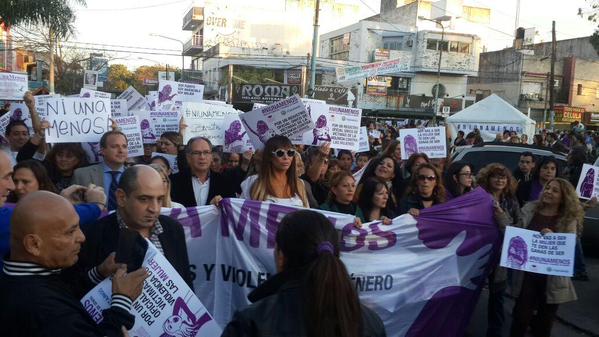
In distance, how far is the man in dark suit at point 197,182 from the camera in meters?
5.06

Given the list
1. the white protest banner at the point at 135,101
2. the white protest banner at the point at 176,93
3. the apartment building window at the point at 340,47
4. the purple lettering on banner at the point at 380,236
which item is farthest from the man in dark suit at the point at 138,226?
the apartment building window at the point at 340,47

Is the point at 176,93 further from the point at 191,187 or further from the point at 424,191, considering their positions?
the point at 424,191

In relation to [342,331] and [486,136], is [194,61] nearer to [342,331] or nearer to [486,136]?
[486,136]

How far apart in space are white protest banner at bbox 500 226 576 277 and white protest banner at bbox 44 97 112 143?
451 centimetres

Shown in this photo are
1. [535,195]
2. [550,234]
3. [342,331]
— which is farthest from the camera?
[535,195]

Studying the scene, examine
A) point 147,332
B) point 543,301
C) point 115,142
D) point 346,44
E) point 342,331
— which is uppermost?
point 346,44

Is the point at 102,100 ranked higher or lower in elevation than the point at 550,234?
higher

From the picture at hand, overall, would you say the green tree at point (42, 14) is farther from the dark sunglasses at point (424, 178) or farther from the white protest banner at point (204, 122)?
the dark sunglasses at point (424, 178)

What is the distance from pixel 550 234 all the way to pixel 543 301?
2.63ft

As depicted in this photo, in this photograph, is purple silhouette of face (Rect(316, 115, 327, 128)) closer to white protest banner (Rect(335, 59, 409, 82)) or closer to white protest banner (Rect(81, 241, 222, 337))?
white protest banner (Rect(81, 241, 222, 337))

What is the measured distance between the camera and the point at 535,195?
729 centimetres

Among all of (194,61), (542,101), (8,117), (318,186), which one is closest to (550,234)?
(318,186)

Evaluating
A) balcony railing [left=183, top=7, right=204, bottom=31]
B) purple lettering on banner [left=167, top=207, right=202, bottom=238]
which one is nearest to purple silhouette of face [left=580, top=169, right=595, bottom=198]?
purple lettering on banner [left=167, top=207, right=202, bottom=238]

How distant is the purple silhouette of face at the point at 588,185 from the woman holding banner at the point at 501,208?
68 cm
